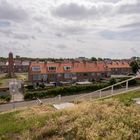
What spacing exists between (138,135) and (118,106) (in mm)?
3260

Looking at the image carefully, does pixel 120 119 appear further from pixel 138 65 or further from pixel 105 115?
pixel 138 65

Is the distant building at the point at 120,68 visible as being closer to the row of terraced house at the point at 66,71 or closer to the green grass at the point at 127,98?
the row of terraced house at the point at 66,71

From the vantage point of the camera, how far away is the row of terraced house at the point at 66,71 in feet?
239

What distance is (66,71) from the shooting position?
7588 cm

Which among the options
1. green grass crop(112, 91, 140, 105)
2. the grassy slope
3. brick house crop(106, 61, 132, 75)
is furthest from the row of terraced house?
the grassy slope

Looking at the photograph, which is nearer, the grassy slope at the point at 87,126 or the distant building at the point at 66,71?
the grassy slope at the point at 87,126

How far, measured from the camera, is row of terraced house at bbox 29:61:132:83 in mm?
Result: 72812

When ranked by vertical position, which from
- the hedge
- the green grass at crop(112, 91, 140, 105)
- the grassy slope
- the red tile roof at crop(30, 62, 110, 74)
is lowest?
the hedge

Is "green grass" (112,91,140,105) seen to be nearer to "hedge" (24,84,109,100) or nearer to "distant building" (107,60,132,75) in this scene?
"hedge" (24,84,109,100)

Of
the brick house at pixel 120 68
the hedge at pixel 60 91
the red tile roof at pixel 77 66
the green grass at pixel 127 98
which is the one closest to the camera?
the green grass at pixel 127 98

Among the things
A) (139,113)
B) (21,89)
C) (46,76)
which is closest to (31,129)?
(139,113)

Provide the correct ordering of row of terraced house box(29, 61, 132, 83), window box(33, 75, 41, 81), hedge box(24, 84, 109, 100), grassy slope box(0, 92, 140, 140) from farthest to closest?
row of terraced house box(29, 61, 132, 83) → window box(33, 75, 41, 81) → hedge box(24, 84, 109, 100) → grassy slope box(0, 92, 140, 140)

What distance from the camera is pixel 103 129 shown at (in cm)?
920

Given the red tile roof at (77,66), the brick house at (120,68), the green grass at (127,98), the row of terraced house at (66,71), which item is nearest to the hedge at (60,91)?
the row of terraced house at (66,71)
